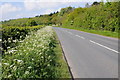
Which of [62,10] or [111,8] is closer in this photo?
[111,8]

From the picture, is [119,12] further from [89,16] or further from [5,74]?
[5,74]

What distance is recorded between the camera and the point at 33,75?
4.79 m

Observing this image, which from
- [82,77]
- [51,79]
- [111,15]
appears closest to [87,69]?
[82,77]

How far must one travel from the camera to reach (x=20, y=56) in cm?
595

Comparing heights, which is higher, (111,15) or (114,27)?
(111,15)

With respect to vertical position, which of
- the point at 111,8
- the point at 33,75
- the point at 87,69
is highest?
the point at 111,8

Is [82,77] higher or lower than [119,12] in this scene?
lower

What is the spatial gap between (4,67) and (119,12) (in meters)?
22.7

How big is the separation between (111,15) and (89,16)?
42.8 feet

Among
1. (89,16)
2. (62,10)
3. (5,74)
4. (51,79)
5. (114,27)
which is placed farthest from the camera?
(62,10)

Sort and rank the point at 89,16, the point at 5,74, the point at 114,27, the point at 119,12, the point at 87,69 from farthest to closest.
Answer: the point at 89,16 < the point at 114,27 < the point at 119,12 < the point at 87,69 < the point at 5,74

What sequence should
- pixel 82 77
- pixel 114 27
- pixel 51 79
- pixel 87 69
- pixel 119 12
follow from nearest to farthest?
1. pixel 51 79
2. pixel 82 77
3. pixel 87 69
4. pixel 119 12
5. pixel 114 27

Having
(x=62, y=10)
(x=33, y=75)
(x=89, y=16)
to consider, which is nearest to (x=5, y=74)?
(x=33, y=75)

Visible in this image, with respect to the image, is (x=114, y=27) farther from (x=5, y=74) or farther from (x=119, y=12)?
(x=5, y=74)
